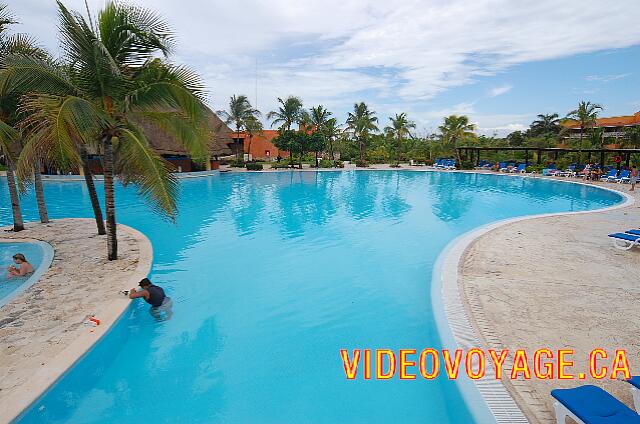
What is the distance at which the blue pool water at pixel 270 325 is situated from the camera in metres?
4.22

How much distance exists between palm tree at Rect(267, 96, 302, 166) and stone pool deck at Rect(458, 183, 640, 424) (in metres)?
28.3

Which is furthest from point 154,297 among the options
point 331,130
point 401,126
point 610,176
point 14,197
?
point 401,126

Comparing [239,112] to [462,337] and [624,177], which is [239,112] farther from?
[462,337]

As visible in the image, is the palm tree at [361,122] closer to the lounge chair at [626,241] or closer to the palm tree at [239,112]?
the palm tree at [239,112]

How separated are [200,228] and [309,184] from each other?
13260 millimetres

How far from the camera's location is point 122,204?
16938 mm

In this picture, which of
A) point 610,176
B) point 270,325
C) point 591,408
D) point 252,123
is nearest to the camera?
point 591,408

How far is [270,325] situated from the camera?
6055 millimetres

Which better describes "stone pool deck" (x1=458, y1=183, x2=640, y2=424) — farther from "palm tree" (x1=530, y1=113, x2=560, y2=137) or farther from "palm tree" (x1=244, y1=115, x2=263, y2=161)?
"palm tree" (x1=530, y1=113, x2=560, y2=137)

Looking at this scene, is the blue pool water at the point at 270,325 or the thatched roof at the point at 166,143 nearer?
the blue pool water at the point at 270,325

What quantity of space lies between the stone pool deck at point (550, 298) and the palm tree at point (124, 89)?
17.7 feet

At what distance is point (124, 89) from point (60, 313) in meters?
4.23

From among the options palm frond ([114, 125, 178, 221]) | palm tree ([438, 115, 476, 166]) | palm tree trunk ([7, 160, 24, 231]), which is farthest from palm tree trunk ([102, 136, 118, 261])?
palm tree ([438, 115, 476, 166])

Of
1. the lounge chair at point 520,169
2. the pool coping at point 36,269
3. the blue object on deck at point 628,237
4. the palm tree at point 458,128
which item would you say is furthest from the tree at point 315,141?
the blue object on deck at point 628,237
